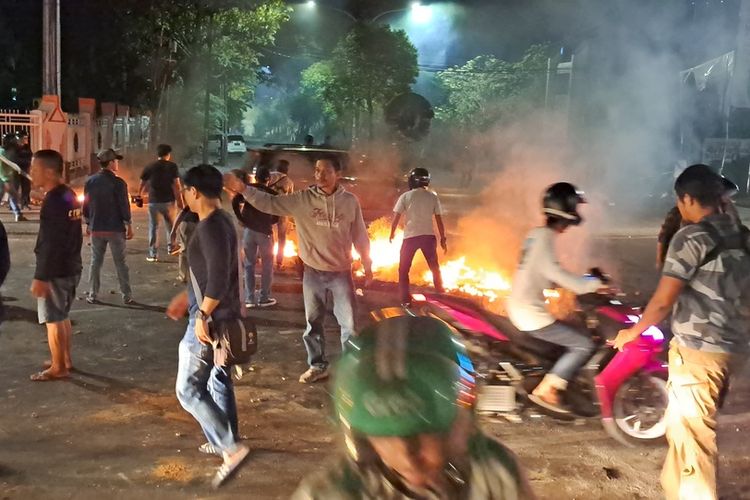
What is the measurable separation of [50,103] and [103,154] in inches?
489

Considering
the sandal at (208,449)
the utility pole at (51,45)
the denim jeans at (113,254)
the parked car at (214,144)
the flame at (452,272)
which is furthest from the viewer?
the parked car at (214,144)

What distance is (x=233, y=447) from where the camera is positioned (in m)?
4.61

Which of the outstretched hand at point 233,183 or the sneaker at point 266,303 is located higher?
the outstretched hand at point 233,183

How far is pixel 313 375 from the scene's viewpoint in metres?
6.47

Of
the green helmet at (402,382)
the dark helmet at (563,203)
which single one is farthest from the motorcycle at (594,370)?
the green helmet at (402,382)

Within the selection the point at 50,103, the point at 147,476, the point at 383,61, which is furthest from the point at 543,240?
the point at 383,61

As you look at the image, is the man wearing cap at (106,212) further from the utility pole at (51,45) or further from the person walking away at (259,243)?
the utility pole at (51,45)

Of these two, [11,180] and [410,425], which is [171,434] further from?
[11,180]

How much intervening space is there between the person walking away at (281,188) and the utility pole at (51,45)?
34.5 feet

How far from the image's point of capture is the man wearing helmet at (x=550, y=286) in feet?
16.6

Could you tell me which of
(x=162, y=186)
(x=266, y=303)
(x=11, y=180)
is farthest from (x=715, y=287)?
(x=11, y=180)

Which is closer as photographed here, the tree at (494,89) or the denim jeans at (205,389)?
the denim jeans at (205,389)

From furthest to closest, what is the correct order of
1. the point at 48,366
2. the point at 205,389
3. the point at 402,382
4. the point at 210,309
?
the point at 48,366 < the point at 205,389 < the point at 210,309 < the point at 402,382

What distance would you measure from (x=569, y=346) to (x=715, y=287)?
1.50 m
